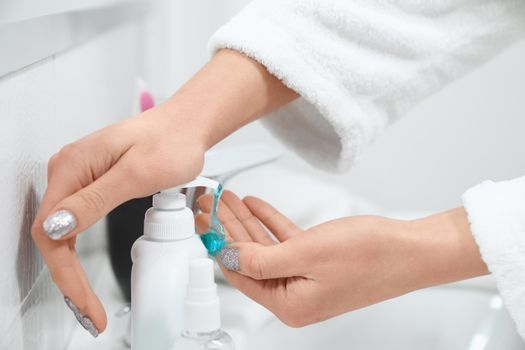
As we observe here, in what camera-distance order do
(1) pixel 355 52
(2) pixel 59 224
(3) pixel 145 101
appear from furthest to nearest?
(3) pixel 145 101
(1) pixel 355 52
(2) pixel 59 224

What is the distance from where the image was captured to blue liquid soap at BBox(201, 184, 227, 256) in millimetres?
500

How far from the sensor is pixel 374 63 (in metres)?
0.64

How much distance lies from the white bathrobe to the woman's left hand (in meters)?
0.03

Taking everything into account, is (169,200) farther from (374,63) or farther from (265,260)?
(374,63)

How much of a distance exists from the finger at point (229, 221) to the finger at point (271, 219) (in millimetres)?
28

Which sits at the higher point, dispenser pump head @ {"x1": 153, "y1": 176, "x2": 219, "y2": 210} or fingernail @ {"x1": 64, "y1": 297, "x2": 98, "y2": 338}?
dispenser pump head @ {"x1": 153, "y1": 176, "x2": 219, "y2": 210}

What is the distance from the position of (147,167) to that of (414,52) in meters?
0.31

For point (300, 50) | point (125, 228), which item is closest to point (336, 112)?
point (300, 50)

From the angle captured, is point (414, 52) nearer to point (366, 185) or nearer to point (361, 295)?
point (361, 295)

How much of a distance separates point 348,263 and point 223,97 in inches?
5.8

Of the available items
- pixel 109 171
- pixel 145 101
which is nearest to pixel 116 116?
pixel 145 101

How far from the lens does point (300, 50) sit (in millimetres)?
571

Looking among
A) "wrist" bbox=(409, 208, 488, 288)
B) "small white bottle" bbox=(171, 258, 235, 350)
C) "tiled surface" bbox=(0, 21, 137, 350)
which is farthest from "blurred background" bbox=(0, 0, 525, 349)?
"wrist" bbox=(409, 208, 488, 288)

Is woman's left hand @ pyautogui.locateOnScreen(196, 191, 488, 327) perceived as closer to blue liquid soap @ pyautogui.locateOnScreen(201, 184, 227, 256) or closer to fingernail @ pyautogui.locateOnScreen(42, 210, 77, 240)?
blue liquid soap @ pyautogui.locateOnScreen(201, 184, 227, 256)
